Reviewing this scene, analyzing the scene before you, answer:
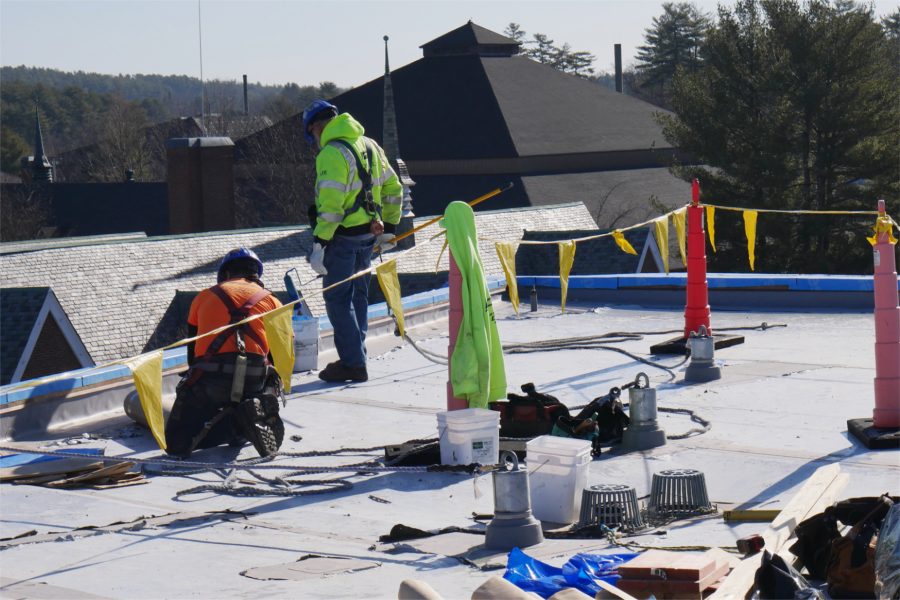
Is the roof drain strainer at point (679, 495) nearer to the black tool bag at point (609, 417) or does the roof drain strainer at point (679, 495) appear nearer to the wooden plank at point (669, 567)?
the wooden plank at point (669, 567)

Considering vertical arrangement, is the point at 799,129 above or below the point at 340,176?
above

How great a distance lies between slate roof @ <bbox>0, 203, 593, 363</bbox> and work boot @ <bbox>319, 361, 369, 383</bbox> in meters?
18.7

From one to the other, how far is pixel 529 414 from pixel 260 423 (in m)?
1.92

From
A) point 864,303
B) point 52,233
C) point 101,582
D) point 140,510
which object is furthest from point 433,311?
point 52,233

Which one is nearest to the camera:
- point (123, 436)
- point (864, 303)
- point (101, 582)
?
point (101, 582)

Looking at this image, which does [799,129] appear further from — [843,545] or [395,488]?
[843,545]

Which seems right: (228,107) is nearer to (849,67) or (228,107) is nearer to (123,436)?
(849,67)

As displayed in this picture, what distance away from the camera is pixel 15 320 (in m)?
30.2

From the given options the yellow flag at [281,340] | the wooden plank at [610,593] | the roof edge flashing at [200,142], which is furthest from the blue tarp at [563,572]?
the roof edge flashing at [200,142]

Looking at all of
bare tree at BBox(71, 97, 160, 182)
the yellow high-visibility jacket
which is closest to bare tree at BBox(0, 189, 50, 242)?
bare tree at BBox(71, 97, 160, 182)

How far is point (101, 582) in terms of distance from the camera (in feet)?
21.7

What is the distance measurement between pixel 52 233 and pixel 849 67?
40.6 m

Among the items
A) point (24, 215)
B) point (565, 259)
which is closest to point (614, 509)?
point (565, 259)

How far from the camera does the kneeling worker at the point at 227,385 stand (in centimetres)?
938
